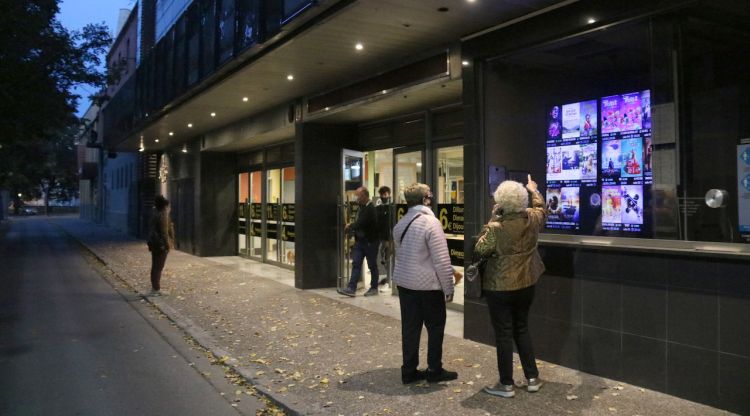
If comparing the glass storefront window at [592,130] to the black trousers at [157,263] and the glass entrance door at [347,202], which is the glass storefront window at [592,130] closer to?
the glass entrance door at [347,202]

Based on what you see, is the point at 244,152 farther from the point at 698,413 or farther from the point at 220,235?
the point at 698,413

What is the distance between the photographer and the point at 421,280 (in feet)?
16.4

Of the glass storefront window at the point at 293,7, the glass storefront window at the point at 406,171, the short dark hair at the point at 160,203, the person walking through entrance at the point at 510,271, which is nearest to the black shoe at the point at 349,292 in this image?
the glass storefront window at the point at 406,171

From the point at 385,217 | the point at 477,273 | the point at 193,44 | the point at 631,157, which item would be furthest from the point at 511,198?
the point at 193,44

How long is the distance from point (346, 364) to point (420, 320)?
47.6 inches

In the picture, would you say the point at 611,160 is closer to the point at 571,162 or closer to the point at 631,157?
the point at 631,157

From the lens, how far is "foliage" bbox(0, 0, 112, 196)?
13.6 meters

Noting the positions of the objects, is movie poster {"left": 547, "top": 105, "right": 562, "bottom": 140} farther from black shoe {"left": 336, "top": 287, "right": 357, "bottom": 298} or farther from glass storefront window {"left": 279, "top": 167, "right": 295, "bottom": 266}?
glass storefront window {"left": 279, "top": 167, "right": 295, "bottom": 266}

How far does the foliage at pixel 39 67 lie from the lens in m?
13.6

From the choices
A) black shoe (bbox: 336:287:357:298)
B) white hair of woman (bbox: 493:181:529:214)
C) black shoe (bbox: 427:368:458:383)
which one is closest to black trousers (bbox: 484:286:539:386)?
black shoe (bbox: 427:368:458:383)

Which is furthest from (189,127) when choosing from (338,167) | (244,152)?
(338,167)

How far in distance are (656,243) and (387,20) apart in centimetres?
362

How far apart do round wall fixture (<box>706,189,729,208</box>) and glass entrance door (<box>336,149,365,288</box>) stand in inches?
255

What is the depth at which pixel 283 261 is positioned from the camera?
48.4 feet
